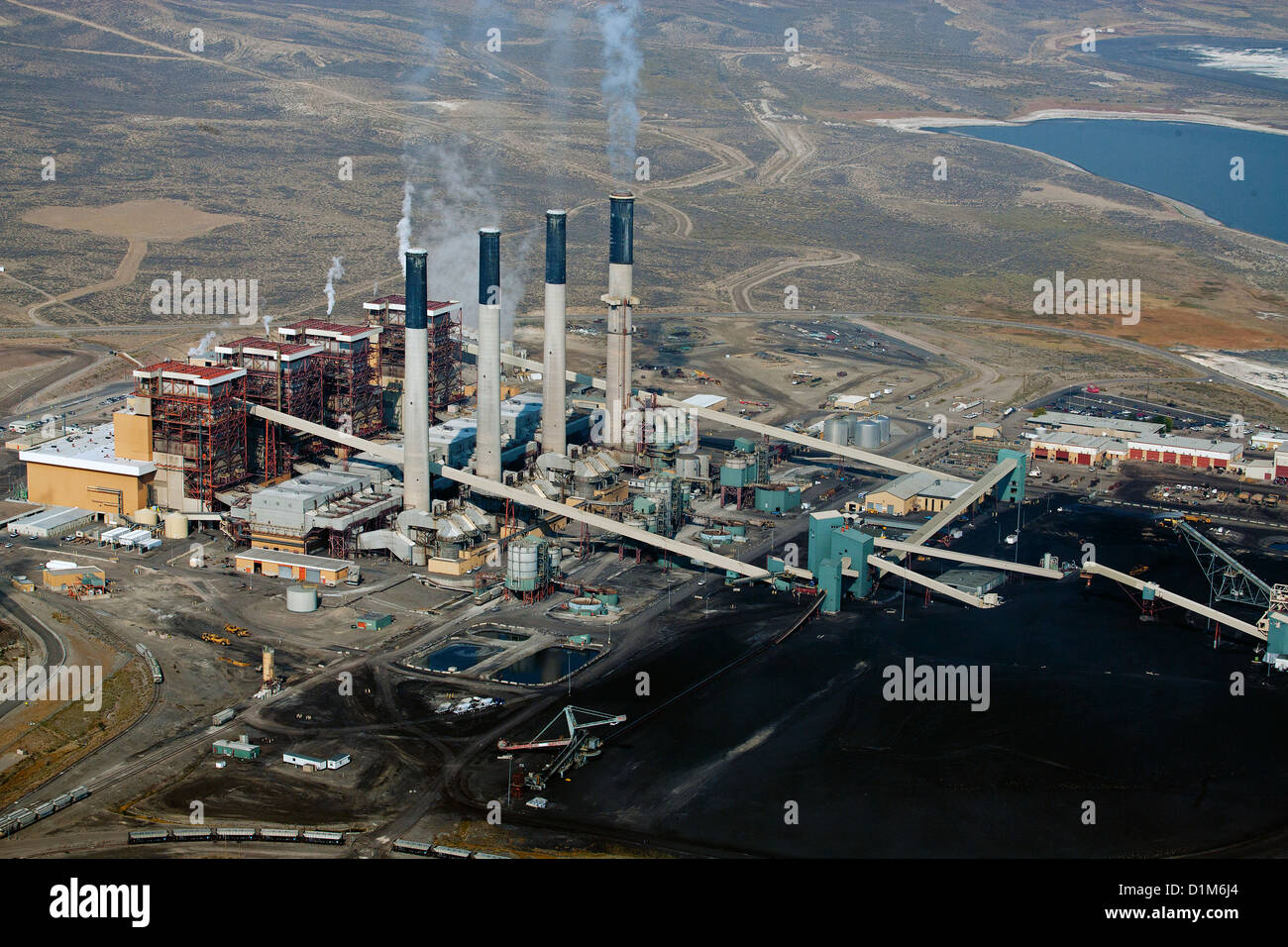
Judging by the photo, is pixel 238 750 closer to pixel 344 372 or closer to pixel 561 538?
pixel 561 538

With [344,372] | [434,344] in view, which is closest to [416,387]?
[344,372]

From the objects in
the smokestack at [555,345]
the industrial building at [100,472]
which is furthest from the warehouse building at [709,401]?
the industrial building at [100,472]

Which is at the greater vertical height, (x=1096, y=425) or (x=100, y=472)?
(x=100, y=472)

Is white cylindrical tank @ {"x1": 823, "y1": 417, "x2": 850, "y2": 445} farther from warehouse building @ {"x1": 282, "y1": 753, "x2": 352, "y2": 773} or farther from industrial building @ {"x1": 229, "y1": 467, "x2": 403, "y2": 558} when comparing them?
warehouse building @ {"x1": 282, "y1": 753, "x2": 352, "y2": 773}

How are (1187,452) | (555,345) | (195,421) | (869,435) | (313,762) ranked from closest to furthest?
(313,762), (195,421), (555,345), (1187,452), (869,435)

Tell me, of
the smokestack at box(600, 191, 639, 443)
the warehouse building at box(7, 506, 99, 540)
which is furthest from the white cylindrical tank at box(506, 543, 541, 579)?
the warehouse building at box(7, 506, 99, 540)
